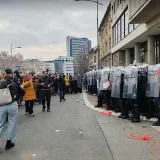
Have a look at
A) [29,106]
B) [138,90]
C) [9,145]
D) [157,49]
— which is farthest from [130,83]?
[157,49]

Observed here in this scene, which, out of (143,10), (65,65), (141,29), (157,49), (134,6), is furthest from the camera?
(65,65)

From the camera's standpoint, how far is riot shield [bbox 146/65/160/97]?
9.45m

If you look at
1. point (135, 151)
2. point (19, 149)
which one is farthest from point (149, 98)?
point (19, 149)

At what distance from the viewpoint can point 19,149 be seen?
6.33 m

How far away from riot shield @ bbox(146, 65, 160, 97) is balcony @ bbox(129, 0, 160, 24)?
5.53 meters

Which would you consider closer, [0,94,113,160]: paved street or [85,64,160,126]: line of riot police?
[0,94,113,160]: paved street

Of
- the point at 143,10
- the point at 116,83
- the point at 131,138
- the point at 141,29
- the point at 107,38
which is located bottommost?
the point at 131,138

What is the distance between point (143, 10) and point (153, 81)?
704 cm

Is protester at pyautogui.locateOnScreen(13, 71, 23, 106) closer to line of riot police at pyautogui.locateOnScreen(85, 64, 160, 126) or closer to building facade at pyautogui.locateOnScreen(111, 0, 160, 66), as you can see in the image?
line of riot police at pyautogui.locateOnScreen(85, 64, 160, 126)

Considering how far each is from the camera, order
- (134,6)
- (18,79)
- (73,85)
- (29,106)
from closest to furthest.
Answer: (29,106) → (18,79) → (134,6) → (73,85)

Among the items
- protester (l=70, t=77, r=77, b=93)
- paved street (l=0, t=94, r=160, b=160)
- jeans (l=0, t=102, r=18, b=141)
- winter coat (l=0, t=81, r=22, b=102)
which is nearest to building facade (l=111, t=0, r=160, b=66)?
protester (l=70, t=77, r=77, b=93)

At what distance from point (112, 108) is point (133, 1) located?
857cm

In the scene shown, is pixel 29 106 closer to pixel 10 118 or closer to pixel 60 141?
pixel 60 141

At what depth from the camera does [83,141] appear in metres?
6.93
